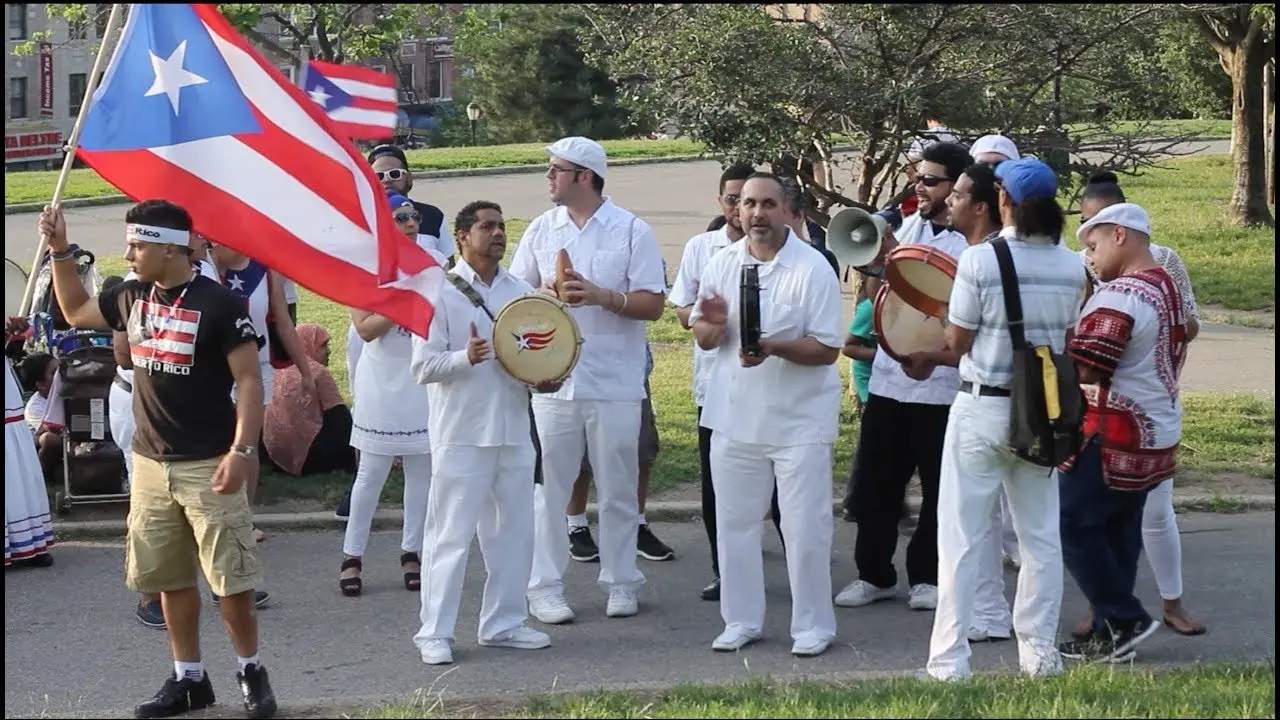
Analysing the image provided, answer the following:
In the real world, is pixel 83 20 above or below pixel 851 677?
above

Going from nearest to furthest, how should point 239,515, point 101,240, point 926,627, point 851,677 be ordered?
point 239,515 < point 851,677 < point 926,627 < point 101,240

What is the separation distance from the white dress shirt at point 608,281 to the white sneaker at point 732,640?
1226 millimetres

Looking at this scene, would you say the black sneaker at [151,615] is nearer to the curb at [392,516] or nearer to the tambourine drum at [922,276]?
the curb at [392,516]

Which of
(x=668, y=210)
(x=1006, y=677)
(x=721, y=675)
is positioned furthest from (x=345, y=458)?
(x=668, y=210)

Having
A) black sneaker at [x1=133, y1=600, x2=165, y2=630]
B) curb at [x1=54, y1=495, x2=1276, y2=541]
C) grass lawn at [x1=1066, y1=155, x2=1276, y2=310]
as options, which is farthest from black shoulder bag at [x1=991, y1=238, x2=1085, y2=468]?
grass lawn at [x1=1066, y1=155, x2=1276, y2=310]

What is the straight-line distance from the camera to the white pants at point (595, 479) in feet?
25.5

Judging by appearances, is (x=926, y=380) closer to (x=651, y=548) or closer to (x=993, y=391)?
(x=993, y=391)

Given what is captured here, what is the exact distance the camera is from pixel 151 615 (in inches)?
298

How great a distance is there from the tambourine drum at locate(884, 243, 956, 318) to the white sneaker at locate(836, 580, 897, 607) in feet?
5.30

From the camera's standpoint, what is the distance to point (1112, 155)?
10977mm

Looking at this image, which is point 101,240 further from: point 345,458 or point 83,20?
point 345,458

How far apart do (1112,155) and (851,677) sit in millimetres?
5597

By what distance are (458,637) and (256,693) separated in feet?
4.99

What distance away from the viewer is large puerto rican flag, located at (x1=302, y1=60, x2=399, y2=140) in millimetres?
10805
